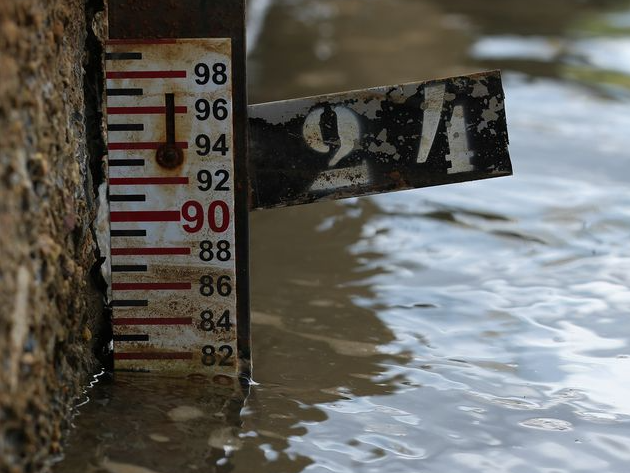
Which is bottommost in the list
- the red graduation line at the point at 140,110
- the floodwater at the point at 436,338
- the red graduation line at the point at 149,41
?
the floodwater at the point at 436,338

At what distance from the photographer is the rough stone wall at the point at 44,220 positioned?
1728mm

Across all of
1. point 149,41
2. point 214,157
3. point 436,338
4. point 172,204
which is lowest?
point 436,338

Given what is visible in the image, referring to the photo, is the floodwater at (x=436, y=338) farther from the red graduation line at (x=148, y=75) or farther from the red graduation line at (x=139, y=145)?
the red graduation line at (x=148, y=75)

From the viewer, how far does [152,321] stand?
8.07 ft

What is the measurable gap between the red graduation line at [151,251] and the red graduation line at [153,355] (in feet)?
0.84

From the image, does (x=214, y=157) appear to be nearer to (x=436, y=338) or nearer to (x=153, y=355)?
(x=153, y=355)

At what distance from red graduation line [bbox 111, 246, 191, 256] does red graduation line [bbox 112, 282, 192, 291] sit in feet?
0.25

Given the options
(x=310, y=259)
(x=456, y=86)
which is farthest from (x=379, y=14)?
(x=456, y=86)

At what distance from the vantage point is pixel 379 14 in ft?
30.5

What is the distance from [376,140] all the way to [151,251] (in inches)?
25.0

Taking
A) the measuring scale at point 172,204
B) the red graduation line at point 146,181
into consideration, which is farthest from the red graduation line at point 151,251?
the red graduation line at point 146,181

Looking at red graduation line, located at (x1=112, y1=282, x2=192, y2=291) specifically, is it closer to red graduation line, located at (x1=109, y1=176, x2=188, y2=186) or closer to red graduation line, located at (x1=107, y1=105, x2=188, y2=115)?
red graduation line, located at (x1=109, y1=176, x2=188, y2=186)

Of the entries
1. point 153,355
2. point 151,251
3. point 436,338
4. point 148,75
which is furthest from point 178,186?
point 436,338

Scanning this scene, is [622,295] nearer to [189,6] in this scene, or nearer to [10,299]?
[189,6]
